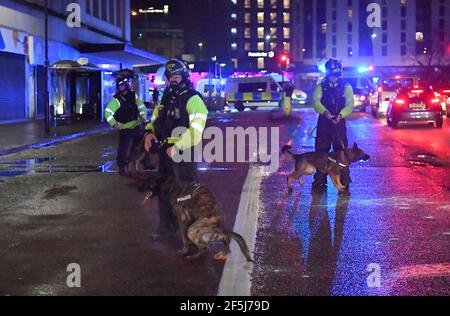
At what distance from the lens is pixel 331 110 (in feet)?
31.3

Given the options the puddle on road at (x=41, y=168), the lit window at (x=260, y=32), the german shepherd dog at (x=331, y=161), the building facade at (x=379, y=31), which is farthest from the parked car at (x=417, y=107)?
the lit window at (x=260, y=32)

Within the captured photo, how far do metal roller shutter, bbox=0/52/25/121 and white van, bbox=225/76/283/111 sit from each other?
1622cm

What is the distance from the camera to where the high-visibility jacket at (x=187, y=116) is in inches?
225

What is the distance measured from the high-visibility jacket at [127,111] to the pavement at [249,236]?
1.00 meters

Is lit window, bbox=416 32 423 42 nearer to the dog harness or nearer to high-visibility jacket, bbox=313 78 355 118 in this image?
high-visibility jacket, bbox=313 78 355 118

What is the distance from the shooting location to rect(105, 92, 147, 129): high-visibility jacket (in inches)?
421

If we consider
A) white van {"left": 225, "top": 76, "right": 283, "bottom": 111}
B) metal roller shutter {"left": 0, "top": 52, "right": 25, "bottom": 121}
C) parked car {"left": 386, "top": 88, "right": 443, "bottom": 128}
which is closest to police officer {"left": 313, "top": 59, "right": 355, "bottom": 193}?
parked car {"left": 386, "top": 88, "right": 443, "bottom": 128}

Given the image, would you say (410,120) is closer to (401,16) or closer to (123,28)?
(123,28)

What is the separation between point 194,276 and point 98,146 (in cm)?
1314

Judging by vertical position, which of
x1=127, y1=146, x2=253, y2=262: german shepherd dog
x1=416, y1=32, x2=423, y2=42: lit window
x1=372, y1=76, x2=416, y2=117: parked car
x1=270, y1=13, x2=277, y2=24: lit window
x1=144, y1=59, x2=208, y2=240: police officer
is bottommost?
x1=127, y1=146, x2=253, y2=262: german shepherd dog

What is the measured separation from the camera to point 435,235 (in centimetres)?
654

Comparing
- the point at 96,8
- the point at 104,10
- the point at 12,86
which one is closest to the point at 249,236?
the point at 12,86

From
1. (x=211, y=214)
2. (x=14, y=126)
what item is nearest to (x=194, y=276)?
(x=211, y=214)
